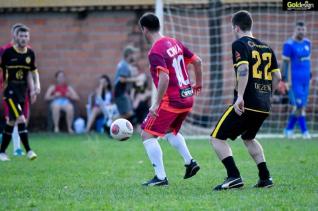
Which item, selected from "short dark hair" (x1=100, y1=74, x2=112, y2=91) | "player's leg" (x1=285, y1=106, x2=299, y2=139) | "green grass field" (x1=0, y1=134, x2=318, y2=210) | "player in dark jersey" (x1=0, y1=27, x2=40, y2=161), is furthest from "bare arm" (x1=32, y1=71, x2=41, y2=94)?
"short dark hair" (x1=100, y1=74, x2=112, y2=91)

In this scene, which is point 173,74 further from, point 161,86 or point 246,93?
point 246,93

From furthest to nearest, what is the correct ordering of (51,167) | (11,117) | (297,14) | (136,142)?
(297,14)
(136,142)
(11,117)
(51,167)

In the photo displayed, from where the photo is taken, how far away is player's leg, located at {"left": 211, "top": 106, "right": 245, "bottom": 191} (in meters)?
7.98

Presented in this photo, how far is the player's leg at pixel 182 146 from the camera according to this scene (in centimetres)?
873

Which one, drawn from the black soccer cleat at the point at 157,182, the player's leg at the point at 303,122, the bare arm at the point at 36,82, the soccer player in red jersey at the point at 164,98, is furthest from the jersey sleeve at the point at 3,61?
the player's leg at the point at 303,122

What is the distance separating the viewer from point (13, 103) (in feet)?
39.4

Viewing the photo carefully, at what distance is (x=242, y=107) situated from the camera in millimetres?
7824

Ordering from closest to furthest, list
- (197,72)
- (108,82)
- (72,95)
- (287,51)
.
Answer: (197,72) → (287,51) → (108,82) → (72,95)

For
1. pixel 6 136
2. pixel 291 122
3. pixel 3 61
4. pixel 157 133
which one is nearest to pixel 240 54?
pixel 157 133

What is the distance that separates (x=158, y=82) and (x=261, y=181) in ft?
5.02

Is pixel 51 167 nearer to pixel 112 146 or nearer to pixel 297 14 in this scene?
pixel 112 146

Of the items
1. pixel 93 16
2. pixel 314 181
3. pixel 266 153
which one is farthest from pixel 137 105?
pixel 314 181

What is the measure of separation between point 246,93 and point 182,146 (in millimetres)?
1271

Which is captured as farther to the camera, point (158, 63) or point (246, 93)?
point (158, 63)
